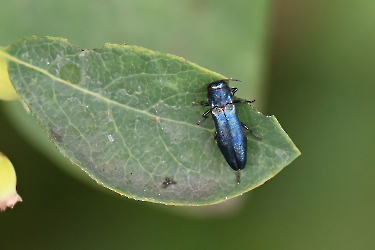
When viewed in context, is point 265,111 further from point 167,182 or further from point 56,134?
point 56,134

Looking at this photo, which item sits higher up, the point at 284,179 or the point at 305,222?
the point at 284,179

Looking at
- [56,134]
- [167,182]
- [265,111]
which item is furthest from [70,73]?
[265,111]

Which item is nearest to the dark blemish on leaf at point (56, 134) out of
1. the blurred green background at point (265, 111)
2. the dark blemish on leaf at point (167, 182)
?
the dark blemish on leaf at point (167, 182)

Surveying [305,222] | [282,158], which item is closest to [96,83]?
[282,158]

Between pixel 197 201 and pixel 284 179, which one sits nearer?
pixel 197 201

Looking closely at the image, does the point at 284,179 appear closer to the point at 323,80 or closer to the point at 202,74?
the point at 323,80

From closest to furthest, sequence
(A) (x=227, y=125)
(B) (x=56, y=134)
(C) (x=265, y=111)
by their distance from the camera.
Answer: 1. (B) (x=56, y=134)
2. (A) (x=227, y=125)
3. (C) (x=265, y=111)

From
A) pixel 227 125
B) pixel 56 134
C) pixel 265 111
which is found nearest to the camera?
pixel 56 134
